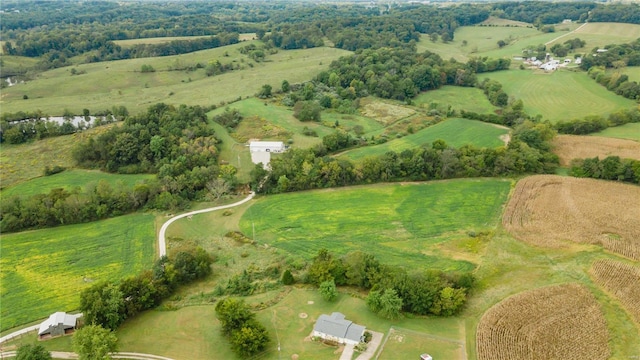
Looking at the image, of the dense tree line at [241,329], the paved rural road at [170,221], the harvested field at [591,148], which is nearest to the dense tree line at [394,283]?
the dense tree line at [241,329]

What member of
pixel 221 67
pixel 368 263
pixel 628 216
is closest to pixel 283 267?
pixel 368 263

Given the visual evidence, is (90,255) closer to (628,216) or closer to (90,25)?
(628,216)

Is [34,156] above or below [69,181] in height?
above

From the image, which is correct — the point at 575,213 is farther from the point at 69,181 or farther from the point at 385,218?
the point at 69,181

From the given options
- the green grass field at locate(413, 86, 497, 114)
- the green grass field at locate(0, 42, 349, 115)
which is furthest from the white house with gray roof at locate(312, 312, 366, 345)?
the green grass field at locate(0, 42, 349, 115)

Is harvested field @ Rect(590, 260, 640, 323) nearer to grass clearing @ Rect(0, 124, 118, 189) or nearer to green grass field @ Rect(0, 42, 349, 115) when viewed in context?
grass clearing @ Rect(0, 124, 118, 189)

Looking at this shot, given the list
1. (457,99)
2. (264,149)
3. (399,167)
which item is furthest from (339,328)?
(457,99)
